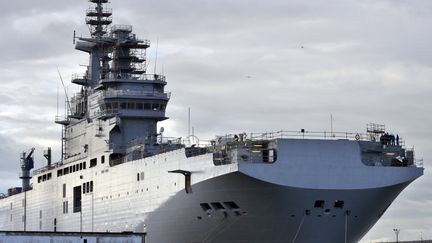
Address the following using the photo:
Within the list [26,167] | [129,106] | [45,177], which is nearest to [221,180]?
[129,106]

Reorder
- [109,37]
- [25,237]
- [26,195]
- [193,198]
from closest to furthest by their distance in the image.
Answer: [25,237], [193,198], [109,37], [26,195]

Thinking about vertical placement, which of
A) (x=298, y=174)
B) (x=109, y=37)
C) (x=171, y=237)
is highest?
(x=109, y=37)

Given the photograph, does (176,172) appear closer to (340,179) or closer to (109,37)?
(340,179)

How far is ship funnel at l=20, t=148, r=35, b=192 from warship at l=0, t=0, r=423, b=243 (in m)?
22.2

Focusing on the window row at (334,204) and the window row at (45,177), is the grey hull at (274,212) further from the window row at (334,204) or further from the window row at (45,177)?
the window row at (45,177)

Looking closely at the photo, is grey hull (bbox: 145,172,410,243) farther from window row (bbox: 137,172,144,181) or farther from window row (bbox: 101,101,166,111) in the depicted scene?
window row (bbox: 101,101,166,111)

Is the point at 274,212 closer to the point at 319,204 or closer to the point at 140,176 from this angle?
the point at 319,204

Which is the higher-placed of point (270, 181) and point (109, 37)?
point (109, 37)

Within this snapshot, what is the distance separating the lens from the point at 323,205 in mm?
43094

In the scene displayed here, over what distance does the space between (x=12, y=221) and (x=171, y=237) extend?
32993 mm

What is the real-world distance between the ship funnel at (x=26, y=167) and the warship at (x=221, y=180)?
72.9 ft

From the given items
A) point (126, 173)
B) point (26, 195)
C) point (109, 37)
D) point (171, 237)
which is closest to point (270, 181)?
point (171, 237)

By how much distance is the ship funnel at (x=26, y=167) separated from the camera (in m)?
82.4

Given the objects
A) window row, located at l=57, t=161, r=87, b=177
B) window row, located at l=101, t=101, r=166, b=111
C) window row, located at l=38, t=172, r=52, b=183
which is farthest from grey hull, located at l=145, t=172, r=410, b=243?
window row, located at l=38, t=172, r=52, b=183
